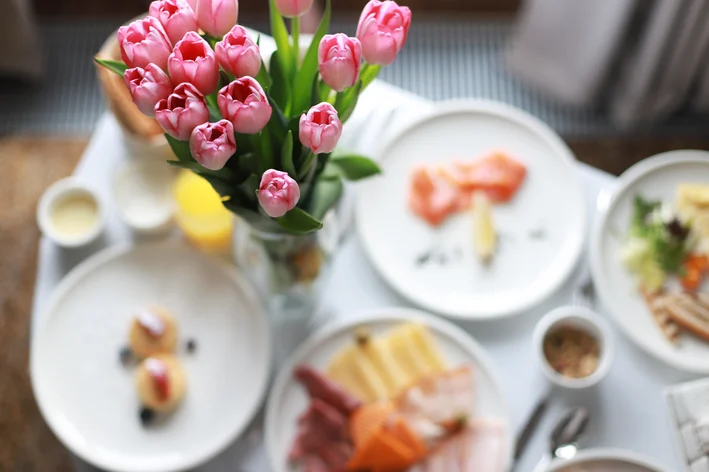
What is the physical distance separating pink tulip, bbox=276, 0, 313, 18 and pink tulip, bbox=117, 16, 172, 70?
5.2 inches

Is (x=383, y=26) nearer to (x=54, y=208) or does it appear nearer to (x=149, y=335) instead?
(x=149, y=335)

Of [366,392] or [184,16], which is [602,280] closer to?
[366,392]

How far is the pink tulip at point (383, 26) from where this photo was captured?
36.1 inches

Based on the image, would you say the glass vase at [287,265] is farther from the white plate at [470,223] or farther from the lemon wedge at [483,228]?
the lemon wedge at [483,228]

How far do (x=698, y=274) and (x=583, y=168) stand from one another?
10.8 inches

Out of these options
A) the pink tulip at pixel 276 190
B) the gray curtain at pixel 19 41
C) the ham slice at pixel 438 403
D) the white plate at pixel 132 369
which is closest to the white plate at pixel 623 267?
the ham slice at pixel 438 403

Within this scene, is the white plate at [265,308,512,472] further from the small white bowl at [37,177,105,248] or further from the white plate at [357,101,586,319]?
the small white bowl at [37,177,105,248]

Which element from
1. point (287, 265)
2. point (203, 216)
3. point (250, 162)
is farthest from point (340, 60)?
point (203, 216)

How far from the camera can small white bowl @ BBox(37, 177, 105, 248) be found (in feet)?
4.61

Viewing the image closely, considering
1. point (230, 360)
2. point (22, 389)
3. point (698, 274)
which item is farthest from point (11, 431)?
point (698, 274)

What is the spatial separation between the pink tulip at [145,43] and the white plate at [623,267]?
0.79 meters

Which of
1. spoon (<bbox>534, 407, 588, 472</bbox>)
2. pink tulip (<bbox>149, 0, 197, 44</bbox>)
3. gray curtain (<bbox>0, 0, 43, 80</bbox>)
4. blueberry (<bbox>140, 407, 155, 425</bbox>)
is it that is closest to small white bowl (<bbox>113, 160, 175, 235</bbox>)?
blueberry (<bbox>140, 407, 155, 425</bbox>)

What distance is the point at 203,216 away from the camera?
1.38m

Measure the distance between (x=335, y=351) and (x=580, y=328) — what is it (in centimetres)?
39
